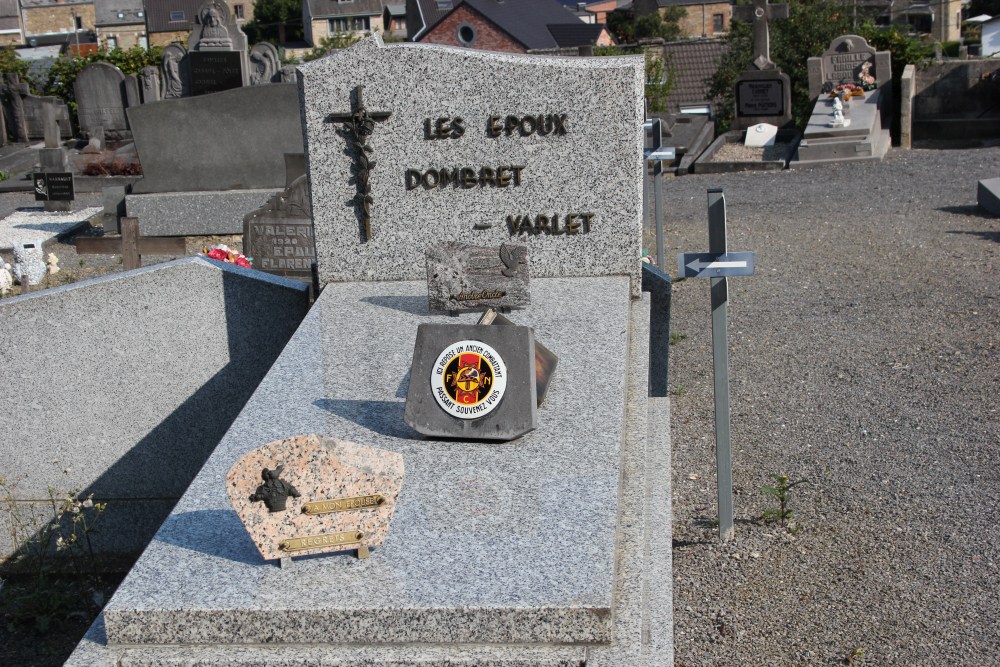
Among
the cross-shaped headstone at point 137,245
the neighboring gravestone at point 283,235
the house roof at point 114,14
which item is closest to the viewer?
the neighboring gravestone at point 283,235

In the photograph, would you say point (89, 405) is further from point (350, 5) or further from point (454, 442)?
point (350, 5)

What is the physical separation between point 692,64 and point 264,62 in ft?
48.2

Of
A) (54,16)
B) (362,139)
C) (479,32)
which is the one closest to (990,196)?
(362,139)

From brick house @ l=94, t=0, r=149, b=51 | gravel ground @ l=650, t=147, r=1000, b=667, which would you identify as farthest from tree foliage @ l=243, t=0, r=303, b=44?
gravel ground @ l=650, t=147, r=1000, b=667

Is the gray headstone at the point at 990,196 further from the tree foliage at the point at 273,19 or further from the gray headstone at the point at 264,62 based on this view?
the tree foliage at the point at 273,19

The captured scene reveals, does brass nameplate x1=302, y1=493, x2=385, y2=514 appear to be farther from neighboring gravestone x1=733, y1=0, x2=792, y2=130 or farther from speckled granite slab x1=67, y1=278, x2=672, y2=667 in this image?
neighboring gravestone x1=733, y1=0, x2=792, y2=130

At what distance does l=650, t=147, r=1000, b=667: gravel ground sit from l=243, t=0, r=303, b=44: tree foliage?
74.3 m

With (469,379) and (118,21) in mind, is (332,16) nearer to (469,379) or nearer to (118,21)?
(118,21)

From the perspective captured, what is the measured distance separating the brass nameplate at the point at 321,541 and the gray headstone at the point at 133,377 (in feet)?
7.77

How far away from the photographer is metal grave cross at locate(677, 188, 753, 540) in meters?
4.37

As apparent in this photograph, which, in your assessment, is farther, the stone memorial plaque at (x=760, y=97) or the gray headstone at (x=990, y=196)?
the stone memorial plaque at (x=760, y=97)

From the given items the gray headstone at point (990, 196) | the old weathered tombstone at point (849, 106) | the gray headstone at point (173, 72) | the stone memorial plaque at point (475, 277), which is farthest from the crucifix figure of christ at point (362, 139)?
the old weathered tombstone at point (849, 106)

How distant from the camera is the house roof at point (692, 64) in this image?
2702 cm

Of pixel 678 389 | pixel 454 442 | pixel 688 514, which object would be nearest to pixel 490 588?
pixel 454 442
